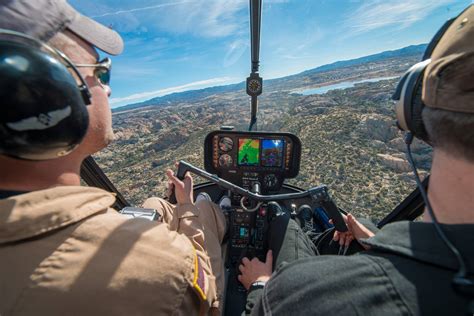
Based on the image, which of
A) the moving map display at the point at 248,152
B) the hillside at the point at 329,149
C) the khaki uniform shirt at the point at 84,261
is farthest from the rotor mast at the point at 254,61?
the khaki uniform shirt at the point at 84,261

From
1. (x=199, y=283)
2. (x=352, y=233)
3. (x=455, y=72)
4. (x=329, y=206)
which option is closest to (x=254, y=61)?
(x=329, y=206)

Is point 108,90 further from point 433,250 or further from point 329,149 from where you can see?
point 329,149

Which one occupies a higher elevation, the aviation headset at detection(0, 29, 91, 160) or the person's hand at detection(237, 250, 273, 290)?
the aviation headset at detection(0, 29, 91, 160)

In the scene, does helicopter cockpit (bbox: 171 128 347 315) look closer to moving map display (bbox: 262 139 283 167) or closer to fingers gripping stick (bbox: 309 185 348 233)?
moving map display (bbox: 262 139 283 167)

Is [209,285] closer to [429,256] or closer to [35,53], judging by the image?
[429,256]

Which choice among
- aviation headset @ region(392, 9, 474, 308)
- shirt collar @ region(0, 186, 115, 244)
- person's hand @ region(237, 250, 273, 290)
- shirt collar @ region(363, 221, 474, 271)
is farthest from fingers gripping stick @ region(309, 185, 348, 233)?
shirt collar @ region(0, 186, 115, 244)

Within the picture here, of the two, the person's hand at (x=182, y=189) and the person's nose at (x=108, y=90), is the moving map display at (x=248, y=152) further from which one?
the person's nose at (x=108, y=90)

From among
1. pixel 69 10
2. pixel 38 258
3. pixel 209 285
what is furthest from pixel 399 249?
pixel 69 10
